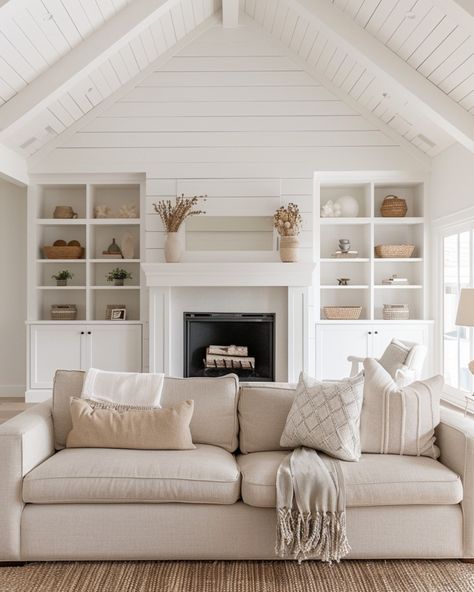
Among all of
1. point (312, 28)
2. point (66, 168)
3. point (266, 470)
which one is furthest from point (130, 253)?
point (266, 470)

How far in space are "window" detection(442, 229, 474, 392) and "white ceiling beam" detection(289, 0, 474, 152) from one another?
980mm

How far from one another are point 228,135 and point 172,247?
4.35 feet

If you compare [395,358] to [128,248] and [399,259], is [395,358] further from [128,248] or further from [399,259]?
[128,248]

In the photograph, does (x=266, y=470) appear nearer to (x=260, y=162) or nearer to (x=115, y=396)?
(x=115, y=396)

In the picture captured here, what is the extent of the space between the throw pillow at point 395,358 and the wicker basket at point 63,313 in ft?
11.8

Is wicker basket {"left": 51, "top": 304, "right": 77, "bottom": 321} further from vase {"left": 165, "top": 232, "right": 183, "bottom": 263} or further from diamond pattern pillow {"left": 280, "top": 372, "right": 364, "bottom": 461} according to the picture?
diamond pattern pillow {"left": 280, "top": 372, "right": 364, "bottom": 461}

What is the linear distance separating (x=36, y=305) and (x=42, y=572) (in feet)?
14.4

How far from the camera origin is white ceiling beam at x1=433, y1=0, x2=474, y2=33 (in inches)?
155

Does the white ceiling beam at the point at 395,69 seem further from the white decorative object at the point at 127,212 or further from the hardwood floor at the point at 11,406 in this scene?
the hardwood floor at the point at 11,406

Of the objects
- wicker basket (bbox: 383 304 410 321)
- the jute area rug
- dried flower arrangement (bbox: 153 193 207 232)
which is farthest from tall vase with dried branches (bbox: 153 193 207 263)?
the jute area rug

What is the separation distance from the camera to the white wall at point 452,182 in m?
5.61

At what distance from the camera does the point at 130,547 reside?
106 inches

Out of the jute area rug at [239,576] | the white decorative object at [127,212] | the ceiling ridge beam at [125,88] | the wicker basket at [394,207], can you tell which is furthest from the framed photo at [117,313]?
the jute area rug at [239,576]

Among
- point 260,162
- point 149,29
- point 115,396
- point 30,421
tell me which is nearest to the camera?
point 30,421
